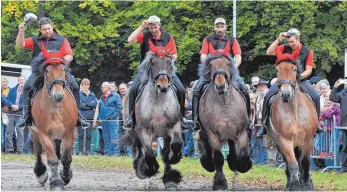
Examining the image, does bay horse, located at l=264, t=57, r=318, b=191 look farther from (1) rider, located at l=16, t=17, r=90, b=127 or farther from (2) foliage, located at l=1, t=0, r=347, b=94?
(2) foliage, located at l=1, t=0, r=347, b=94

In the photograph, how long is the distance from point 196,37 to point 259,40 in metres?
3.23

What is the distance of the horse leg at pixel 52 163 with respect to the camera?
1659 cm

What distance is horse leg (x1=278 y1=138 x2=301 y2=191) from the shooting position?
16.5 meters

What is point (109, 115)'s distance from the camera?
98.0 ft

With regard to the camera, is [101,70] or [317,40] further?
[101,70]

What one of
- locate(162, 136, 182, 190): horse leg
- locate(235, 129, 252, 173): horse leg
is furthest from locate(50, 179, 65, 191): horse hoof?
locate(235, 129, 252, 173): horse leg

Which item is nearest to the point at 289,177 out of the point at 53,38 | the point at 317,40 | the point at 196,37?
the point at 53,38

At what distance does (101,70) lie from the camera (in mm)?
46906

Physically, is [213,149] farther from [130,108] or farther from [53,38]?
[53,38]

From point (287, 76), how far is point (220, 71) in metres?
1.24

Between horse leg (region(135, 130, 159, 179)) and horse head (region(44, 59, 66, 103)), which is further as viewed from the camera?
horse leg (region(135, 130, 159, 179))

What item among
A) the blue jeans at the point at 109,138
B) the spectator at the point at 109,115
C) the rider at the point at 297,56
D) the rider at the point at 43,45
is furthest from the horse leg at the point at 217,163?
the blue jeans at the point at 109,138

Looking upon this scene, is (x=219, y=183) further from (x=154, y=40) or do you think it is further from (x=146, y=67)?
(x=154, y=40)

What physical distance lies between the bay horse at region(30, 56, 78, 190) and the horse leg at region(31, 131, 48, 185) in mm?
684
